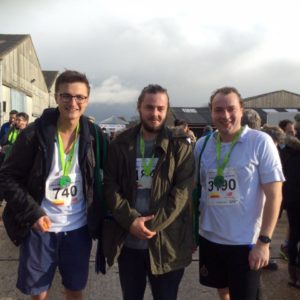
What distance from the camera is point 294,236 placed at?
4289mm

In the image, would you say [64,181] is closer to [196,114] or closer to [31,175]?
[31,175]

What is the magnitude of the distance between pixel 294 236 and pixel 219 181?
7.18ft

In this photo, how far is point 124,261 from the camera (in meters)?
2.65

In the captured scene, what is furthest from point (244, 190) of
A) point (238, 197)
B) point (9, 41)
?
point (9, 41)

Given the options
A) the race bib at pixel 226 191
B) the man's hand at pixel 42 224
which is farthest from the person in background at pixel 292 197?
the man's hand at pixel 42 224

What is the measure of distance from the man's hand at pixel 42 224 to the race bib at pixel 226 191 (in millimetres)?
1160

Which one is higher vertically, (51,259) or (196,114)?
(196,114)

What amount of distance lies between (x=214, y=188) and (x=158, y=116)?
2.13 ft

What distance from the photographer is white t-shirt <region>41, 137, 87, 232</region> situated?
8.68ft

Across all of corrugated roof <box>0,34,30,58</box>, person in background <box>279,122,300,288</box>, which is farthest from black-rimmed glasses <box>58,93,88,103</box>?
corrugated roof <box>0,34,30,58</box>

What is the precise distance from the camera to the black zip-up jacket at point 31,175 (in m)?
2.56

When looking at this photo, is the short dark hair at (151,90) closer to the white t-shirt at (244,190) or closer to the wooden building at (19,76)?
the white t-shirt at (244,190)

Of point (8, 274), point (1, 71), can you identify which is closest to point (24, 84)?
point (1, 71)

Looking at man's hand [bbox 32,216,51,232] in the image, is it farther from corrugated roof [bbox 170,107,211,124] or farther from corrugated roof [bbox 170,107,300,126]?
corrugated roof [bbox 170,107,211,124]
